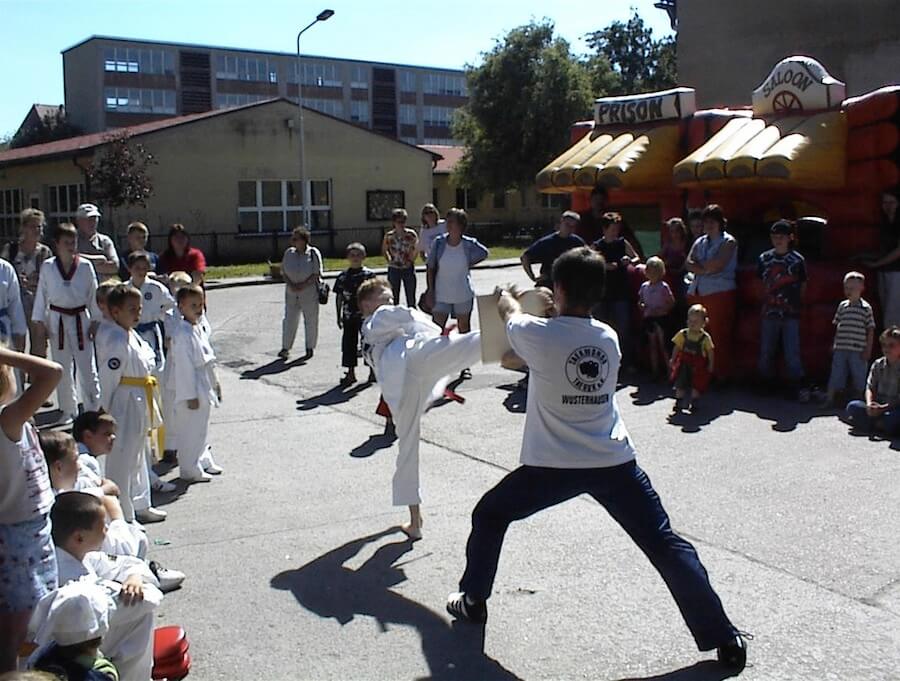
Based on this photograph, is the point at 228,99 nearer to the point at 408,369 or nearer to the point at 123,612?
the point at 408,369

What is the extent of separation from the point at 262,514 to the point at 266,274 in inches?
881

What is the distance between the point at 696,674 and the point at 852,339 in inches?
225

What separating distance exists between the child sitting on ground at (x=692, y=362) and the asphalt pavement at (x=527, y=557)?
0.27m

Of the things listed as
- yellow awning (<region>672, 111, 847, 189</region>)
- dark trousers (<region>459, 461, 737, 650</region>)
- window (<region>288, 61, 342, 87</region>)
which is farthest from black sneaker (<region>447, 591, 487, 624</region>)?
window (<region>288, 61, 342, 87</region>)

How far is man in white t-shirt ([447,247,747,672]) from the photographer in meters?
Answer: 4.23

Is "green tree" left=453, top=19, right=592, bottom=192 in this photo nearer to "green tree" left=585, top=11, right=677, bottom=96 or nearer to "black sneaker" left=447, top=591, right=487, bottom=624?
"green tree" left=585, top=11, right=677, bottom=96

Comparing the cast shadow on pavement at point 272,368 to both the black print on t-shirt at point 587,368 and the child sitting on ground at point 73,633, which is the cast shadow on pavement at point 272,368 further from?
the child sitting on ground at point 73,633

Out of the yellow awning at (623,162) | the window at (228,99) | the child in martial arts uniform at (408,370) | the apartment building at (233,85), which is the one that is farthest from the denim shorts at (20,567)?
the window at (228,99)

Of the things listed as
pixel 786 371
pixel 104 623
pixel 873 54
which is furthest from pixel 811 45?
pixel 104 623

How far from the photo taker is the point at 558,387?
4316 millimetres

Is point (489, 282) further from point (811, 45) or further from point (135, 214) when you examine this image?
point (135, 214)

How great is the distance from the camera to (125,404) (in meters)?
6.24

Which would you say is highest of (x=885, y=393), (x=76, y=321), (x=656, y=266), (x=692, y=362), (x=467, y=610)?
(x=656, y=266)

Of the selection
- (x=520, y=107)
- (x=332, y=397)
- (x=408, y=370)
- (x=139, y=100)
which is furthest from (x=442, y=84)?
(x=408, y=370)
